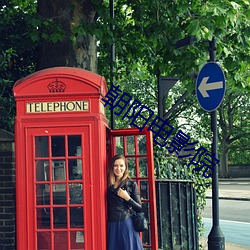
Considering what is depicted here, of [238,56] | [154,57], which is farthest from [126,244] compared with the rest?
[154,57]

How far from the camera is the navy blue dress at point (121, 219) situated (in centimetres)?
610

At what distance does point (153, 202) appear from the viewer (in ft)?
21.1

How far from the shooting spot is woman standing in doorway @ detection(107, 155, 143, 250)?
609cm

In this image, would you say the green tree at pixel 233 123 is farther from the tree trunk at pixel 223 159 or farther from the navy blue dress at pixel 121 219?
the navy blue dress at pixel 121 219

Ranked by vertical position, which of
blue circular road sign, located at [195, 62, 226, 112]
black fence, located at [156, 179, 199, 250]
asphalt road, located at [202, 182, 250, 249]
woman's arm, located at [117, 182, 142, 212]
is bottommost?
asphalt road, located at [202, 182, 250, 249]

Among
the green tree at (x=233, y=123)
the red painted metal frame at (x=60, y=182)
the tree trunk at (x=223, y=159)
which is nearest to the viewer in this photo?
the red painted metal frame at (x=60, y=182)

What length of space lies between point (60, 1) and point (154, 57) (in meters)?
2.53

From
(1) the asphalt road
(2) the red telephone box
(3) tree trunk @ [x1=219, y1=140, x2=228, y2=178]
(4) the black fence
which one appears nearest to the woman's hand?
(2) the red telephone box

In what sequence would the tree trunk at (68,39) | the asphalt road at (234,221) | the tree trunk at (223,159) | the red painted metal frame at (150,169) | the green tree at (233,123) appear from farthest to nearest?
the tree trunk at (223,159), the green tree at (233,123), the asphalt road at (234,221), the tree trunk at (68,39), the red painted metal frame at (150,169)

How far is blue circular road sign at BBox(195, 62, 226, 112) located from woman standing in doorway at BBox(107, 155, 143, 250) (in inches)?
81.5

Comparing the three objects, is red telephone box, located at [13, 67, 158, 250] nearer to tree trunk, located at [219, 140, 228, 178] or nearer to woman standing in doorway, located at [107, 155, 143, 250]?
woman standing in doorway, located at [107, 155, 143, 250]

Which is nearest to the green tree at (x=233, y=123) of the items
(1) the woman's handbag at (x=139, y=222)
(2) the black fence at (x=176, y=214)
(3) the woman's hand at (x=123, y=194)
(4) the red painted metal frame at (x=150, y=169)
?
(2) the black fence at (x=176, y=214)

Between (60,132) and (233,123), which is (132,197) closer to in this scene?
(60,132)

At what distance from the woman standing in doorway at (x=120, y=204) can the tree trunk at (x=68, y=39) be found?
271 cm
